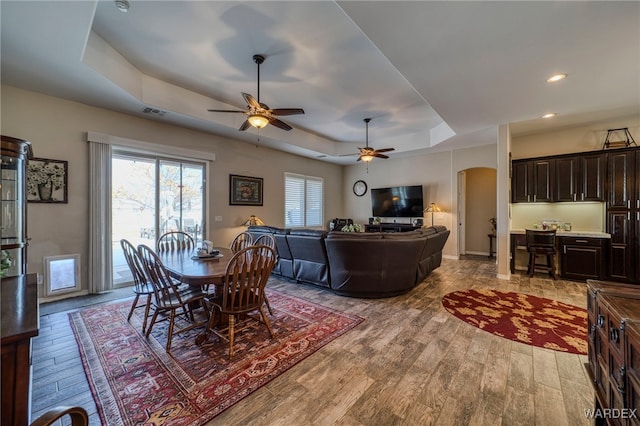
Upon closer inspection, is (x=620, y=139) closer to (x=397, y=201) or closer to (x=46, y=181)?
(x=397, y=201)

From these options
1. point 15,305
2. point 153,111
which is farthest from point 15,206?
point 15,305

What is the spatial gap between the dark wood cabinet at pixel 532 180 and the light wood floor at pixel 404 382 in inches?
155

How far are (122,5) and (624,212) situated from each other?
25.2 feet

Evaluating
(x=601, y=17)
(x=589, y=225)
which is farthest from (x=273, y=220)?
(x=589, y=225)

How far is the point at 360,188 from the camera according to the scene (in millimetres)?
8984

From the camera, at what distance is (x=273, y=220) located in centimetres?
702

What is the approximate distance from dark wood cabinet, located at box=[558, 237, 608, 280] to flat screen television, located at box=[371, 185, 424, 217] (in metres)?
3.20

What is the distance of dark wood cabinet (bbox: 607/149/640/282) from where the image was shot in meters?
4.43

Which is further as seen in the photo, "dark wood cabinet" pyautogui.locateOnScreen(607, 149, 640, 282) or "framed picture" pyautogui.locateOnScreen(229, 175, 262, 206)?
"framed picture" pyautogui.locateOnScreen(229, 175, 262, 206)

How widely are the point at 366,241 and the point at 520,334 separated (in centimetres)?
192

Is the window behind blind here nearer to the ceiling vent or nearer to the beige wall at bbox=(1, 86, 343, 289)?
the beige wall at bbox=(1, 86, 343, 289)

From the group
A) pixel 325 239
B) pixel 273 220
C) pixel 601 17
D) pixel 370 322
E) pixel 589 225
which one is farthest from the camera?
pixel 273 220

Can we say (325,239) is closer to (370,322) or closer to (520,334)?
(370,322)

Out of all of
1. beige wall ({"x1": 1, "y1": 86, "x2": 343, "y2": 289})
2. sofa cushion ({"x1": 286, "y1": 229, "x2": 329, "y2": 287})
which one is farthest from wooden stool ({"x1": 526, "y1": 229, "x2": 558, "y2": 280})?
beige wall ({"x1": 1, "y1": 86, "x2": 343, "y2": 289})
